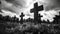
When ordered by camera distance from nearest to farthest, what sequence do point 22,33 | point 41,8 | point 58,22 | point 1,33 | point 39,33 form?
point 39,33
point 22,33
point 1,33
point 41,8
point 58,22

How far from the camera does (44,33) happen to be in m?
4.62

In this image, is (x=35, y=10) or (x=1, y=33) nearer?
(x=1, y=33)

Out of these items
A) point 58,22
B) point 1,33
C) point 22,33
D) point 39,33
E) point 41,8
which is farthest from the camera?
point 58,22

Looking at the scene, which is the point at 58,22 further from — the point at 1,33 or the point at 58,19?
the point at 1,33

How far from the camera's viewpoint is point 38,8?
6703mm

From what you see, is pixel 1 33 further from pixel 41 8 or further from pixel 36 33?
pixel 41 8

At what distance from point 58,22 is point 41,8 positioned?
5844 millimetres

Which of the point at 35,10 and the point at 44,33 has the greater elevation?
the point at 35,10

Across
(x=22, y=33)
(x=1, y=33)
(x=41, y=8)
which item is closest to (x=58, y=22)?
(x=41, y=8)

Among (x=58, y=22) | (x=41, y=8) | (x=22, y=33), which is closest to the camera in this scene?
(x=22, y=33)

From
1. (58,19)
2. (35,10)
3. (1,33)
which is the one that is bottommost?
(1,33)

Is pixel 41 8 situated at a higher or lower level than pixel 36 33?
higher

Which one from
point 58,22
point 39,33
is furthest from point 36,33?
point 58,22

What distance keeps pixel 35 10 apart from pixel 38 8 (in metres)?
0.44
